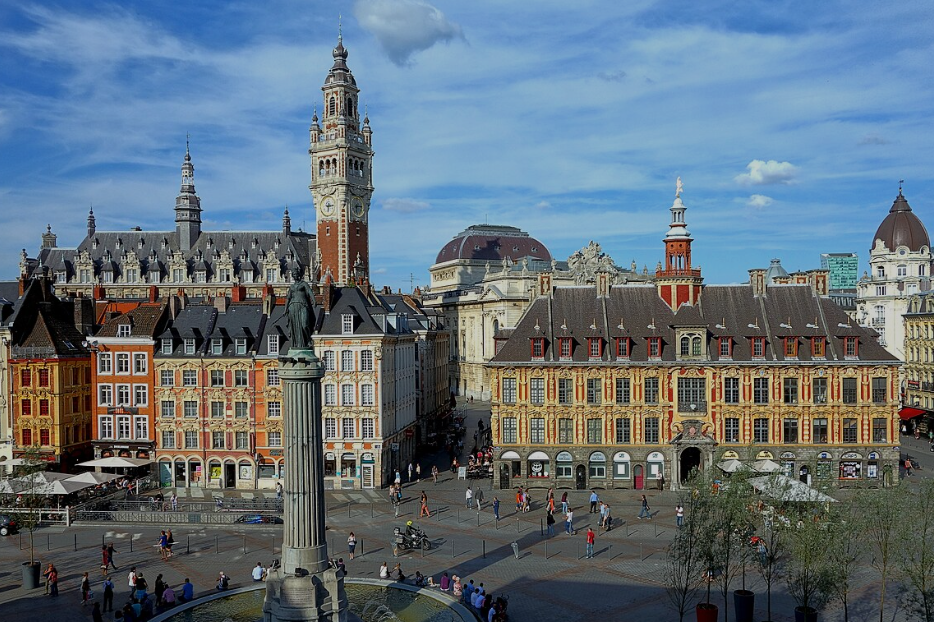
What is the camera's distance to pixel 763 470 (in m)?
48.5

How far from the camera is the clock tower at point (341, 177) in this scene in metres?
114

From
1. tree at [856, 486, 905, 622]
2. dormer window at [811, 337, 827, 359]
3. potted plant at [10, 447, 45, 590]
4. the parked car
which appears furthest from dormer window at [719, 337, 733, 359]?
the parked car

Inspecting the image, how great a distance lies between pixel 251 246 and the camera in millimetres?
118125

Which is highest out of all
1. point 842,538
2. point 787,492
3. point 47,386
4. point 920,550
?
point 47,386

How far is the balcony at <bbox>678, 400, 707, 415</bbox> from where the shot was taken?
56188 mm

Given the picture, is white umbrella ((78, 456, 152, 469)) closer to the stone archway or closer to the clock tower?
the stone archway

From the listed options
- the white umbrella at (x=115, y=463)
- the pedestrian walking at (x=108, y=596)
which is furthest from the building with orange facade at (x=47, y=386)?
the pedestrian walking at (x=108, y=596)

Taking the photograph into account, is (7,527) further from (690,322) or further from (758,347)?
(758,347)

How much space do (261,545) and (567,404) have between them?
77.8ft

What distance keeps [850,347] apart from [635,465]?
17.2 meters

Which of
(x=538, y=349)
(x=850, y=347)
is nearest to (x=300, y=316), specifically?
(x=538, y=349)

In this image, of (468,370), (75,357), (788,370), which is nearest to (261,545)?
(75,357)

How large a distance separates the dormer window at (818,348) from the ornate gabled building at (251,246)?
218 ft

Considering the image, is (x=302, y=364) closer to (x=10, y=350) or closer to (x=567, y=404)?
(x=567, y=404)
